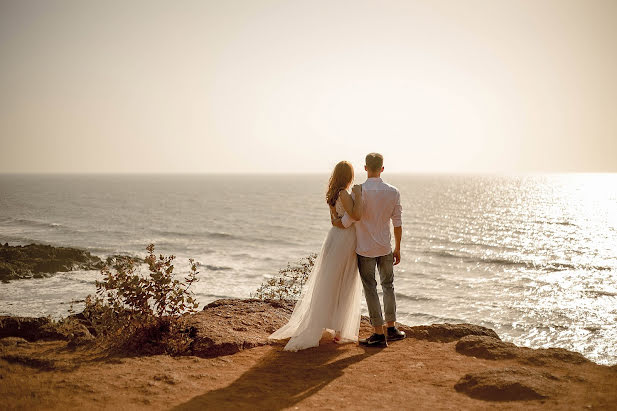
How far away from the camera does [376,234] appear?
6.45 meters

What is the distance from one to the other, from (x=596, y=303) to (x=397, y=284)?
423 inches

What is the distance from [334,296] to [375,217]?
1.36 m

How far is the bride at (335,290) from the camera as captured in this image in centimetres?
645

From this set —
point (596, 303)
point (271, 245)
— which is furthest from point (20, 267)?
point (596, 303)

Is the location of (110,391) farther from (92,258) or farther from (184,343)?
(92,258)

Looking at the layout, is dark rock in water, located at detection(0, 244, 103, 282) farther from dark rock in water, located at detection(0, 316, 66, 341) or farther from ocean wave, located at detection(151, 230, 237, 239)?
dark rock in water, located at detection(0, 316, 66, 341)

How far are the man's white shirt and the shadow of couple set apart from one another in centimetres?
152

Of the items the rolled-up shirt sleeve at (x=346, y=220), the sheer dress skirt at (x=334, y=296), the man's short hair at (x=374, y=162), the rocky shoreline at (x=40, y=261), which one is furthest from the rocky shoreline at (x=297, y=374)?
the rocky shoreline at (x=40, y=261)

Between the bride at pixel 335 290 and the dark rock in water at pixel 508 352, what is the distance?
1.67 metres

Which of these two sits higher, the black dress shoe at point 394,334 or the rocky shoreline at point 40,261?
the black dress shoe at point 394,334

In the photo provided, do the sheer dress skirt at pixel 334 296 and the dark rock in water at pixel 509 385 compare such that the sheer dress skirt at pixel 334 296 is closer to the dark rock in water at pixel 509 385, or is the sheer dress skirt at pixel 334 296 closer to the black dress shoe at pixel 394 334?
the black dress shoe at pixel 394 334

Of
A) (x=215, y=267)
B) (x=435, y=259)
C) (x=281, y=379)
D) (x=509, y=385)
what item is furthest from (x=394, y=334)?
(x=435, y=259)

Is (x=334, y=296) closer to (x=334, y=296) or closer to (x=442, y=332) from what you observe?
(x=334, y=296)

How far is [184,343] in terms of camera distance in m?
6.29
